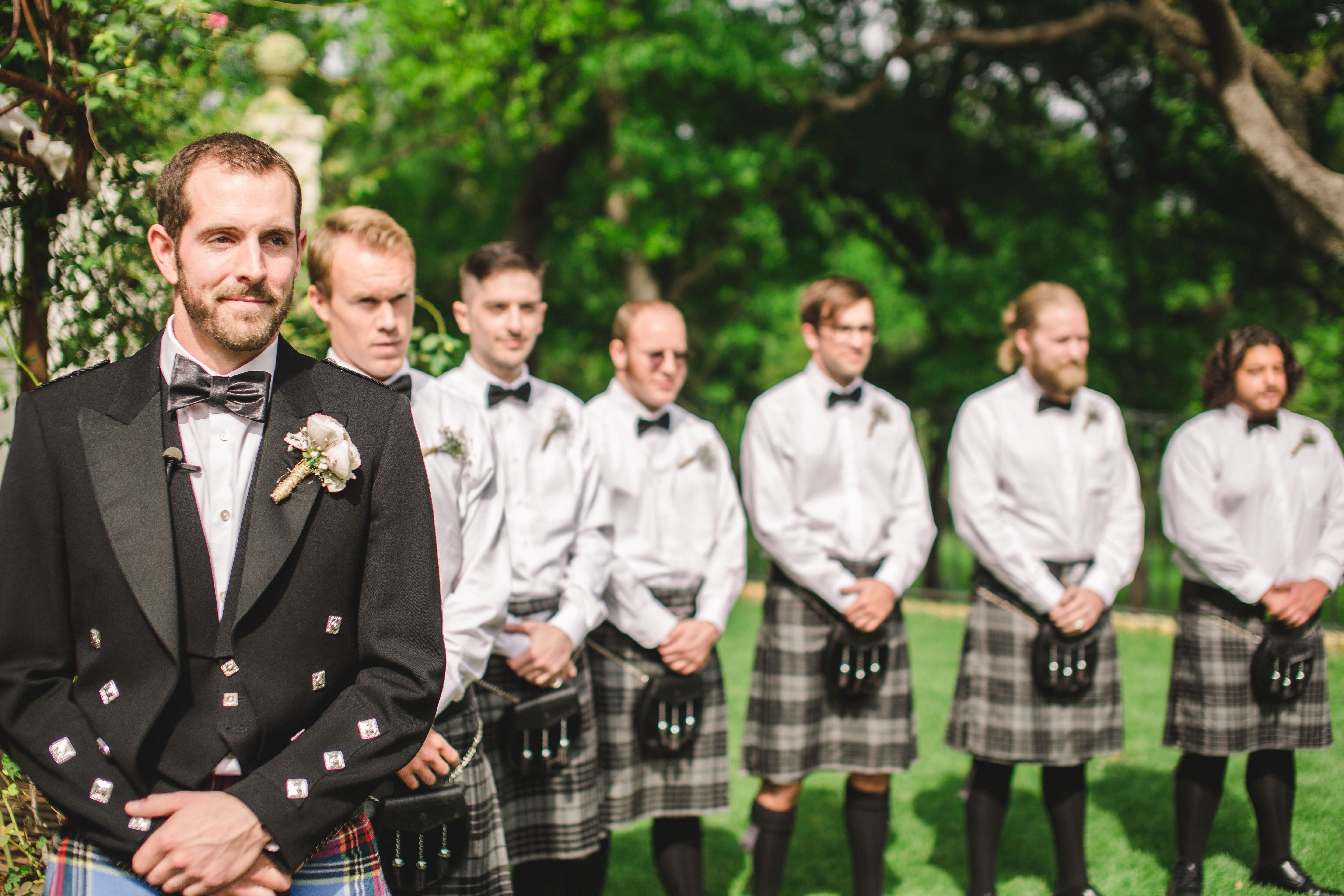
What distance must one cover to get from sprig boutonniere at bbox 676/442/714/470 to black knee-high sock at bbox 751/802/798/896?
1.22 metres

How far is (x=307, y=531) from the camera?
1.62 m

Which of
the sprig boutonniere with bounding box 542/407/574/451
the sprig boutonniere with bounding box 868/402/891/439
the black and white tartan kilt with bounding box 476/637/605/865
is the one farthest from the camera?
the sprig boutonniere with bounding box 868/402/891/439

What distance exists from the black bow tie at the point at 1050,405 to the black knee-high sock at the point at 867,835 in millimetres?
1502

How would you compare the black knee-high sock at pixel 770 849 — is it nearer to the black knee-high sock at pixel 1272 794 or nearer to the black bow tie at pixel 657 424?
the black bow tie at pixel 657 424

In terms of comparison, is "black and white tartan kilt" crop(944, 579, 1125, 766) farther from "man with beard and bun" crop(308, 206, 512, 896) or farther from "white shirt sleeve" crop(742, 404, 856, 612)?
"man with beard and bun" crop(308, 206, 512, 896)

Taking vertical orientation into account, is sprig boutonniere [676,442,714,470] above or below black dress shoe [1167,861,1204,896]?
above

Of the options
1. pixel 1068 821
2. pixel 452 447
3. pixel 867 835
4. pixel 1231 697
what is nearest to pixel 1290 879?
pixel 1231 697

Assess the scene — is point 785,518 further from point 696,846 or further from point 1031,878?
point 1031,878

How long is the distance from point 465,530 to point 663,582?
101 cm

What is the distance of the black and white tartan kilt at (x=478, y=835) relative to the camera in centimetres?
237

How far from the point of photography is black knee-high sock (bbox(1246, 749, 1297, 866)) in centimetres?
348

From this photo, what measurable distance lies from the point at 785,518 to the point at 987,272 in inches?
297

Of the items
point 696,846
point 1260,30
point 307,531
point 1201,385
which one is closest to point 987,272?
point 1260,30

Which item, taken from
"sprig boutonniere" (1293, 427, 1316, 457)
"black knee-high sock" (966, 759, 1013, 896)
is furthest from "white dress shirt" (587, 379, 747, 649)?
"sprig boutonniere" (1293, 427, 1316, 457)
